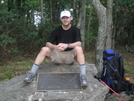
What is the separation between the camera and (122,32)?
14609 millimetres

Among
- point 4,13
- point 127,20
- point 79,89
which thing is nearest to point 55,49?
point 79,89

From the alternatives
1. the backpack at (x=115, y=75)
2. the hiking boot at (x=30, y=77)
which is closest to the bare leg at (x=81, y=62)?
the hiking boot at (x=30, y=77)

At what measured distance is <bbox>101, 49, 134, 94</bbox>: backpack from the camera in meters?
4.48

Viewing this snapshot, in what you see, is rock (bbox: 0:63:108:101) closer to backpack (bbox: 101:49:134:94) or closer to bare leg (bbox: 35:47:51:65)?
bare leg (bbox: 35:47:51:65)

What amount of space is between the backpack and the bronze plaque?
142 cm

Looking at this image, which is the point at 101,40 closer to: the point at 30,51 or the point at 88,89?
the point at 88,89

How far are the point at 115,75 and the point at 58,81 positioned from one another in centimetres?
200

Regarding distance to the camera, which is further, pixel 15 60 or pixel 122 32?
pixel 122 32

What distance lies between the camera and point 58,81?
3.36 metres

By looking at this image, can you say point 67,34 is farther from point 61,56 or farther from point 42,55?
point 42,55

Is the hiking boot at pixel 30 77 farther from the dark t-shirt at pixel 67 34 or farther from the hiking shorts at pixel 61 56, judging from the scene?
the dark t-shirt at pixel 67 34

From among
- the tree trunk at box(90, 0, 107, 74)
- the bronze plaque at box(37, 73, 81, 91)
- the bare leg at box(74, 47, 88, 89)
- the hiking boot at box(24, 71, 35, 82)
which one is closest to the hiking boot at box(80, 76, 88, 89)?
the bare leg at box(74, 47, 88, 89)

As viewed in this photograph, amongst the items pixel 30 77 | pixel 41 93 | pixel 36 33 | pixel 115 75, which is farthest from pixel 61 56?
pixel 36 33

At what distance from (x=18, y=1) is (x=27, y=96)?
36.5ft
